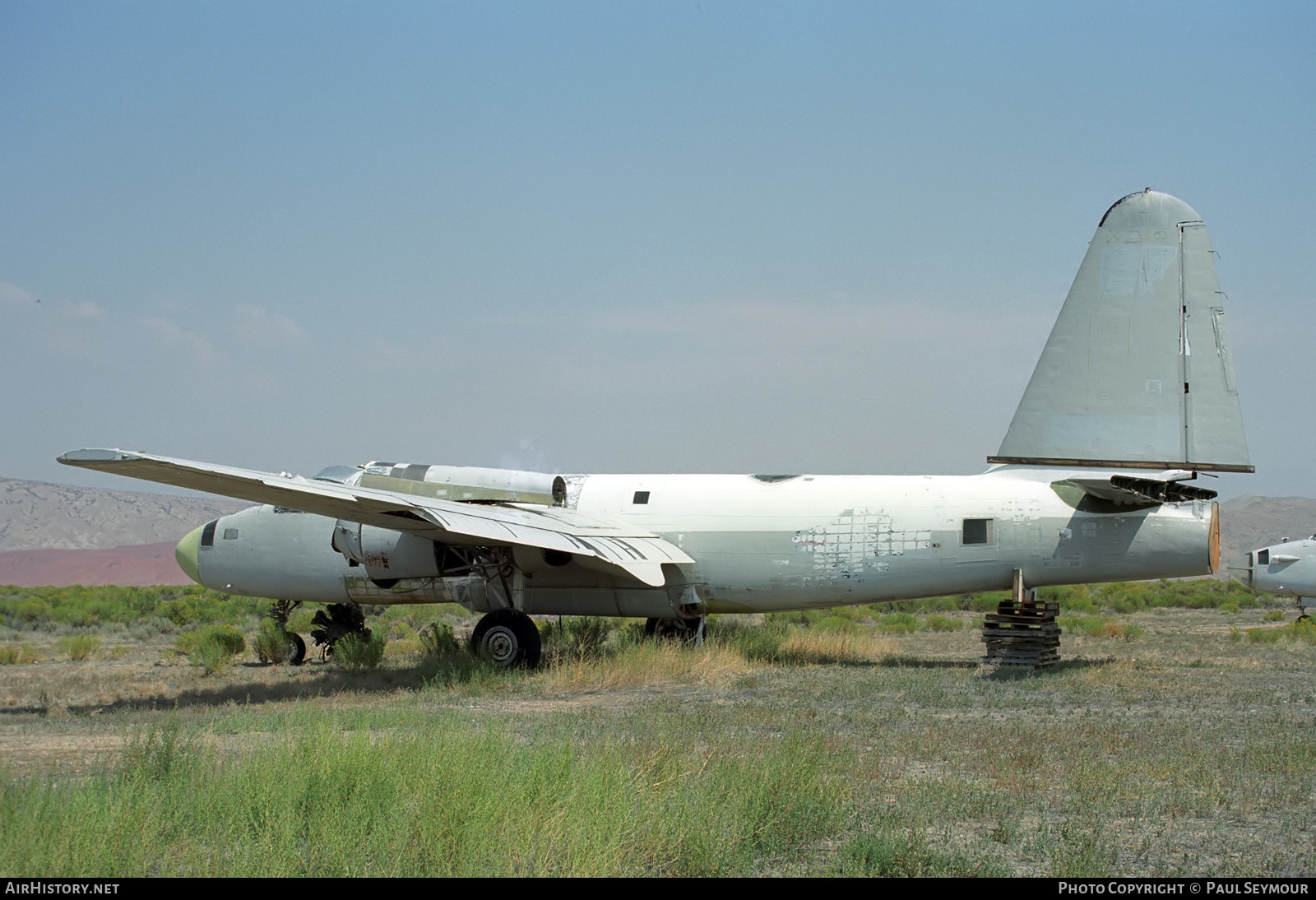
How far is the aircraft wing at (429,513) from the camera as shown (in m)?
12.0

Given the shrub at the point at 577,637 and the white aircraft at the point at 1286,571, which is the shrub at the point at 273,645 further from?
the white aircraft at the point at 1286,571

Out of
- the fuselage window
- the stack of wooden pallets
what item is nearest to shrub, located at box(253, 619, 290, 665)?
the fuselage window

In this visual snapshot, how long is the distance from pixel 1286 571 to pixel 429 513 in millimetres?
22513

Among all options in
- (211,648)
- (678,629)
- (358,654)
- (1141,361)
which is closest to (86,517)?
(211,648)

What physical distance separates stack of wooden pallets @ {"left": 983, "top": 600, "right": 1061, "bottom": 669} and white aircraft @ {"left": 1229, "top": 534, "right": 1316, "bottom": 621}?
564 inches

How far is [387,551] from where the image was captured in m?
16.2

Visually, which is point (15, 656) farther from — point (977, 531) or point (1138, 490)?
point (1138, 490)

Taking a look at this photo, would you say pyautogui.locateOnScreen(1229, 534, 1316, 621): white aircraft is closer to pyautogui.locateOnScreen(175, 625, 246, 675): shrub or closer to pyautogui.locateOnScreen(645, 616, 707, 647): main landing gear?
pyautogui.locateOnScreen(645, 616, 707, 647): main landing gear

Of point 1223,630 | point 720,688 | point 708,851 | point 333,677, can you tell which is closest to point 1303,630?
point 1223,630

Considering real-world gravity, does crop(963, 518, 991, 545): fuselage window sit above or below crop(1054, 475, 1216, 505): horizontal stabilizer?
below

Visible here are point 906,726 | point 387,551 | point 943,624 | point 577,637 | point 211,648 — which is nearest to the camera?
point 906,726

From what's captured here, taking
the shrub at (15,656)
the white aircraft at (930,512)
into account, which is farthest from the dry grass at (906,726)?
the white aircraft at (930,512)

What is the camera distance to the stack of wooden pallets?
14.9 m

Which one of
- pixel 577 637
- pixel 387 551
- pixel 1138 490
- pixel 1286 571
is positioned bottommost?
pixel 577 637
